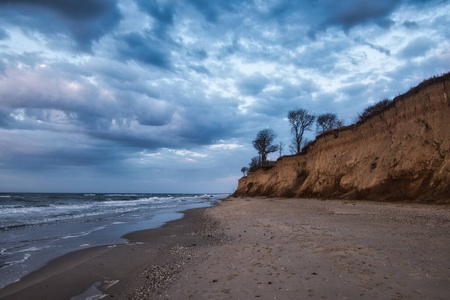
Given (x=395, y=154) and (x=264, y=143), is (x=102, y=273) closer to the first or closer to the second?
(x=395, y=154)

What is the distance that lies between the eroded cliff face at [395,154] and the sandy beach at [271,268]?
26.0ft

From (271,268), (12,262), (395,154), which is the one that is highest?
(395,154)

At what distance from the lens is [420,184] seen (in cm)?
1376

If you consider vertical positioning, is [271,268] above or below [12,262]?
above

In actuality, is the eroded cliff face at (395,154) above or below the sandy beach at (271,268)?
above

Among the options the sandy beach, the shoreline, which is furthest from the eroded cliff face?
the shoreline

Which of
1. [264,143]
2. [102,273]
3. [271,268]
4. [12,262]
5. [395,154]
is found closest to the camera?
[271,268]

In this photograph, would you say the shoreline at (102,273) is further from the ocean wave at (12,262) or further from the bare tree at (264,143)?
the bare tree at (264,143)

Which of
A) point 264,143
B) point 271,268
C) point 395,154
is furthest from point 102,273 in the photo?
point 264,143

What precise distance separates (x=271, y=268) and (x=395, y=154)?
16.2 m

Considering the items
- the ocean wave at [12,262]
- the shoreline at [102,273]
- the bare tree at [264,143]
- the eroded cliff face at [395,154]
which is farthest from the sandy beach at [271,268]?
the bare tree at [264,143]

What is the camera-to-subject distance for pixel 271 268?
430 centimetres

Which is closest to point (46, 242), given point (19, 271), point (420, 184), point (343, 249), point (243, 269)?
point (19, 271)

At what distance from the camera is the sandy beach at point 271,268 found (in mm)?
3318
